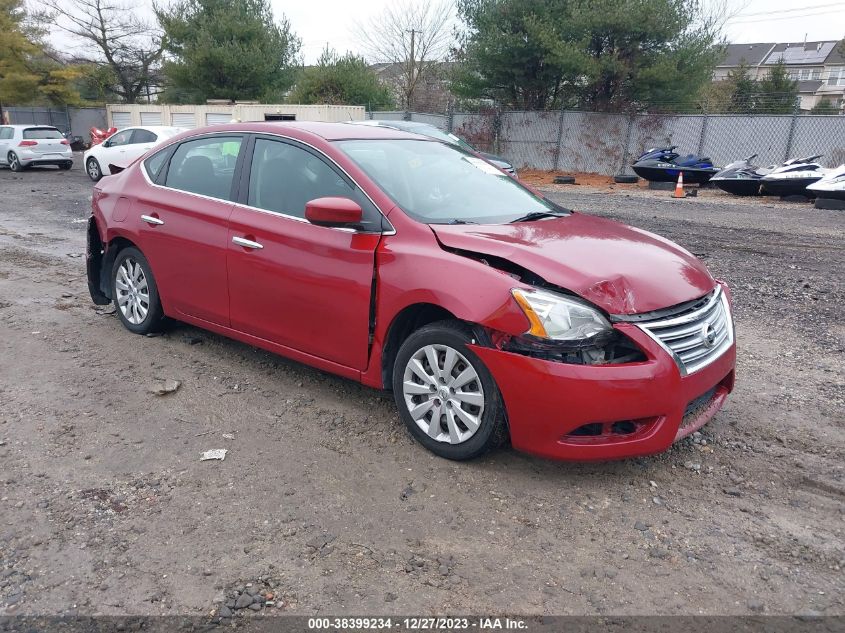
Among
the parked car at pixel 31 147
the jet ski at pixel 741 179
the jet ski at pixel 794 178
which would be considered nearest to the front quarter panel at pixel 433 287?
the jet ski at pixel 794 178

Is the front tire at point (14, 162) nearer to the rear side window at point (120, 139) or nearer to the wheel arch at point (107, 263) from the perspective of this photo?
the rear side window at point (120, 139)

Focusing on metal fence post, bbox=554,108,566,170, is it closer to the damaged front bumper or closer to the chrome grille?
the chrome grille

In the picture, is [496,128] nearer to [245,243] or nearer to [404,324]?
[245,243]

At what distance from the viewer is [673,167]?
18.6 metres

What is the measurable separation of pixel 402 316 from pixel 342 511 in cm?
108

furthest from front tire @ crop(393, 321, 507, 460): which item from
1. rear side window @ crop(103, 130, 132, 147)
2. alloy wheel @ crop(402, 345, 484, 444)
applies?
rear side window @ crop(103, 130, 132, 147)

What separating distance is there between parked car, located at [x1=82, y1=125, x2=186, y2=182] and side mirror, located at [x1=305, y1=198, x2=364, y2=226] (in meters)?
15.9

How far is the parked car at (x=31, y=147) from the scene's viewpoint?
2188 cm

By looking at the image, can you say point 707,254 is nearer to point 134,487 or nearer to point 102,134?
point 134,487

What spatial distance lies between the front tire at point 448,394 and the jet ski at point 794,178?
14.1 m

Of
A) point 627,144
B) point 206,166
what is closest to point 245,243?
point 206,166

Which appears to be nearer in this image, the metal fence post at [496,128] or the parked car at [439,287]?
the parked car at [439,287]

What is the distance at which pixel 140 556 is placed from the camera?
2832 mm

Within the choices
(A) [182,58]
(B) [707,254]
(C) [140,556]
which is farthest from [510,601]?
(A) [182,58]
